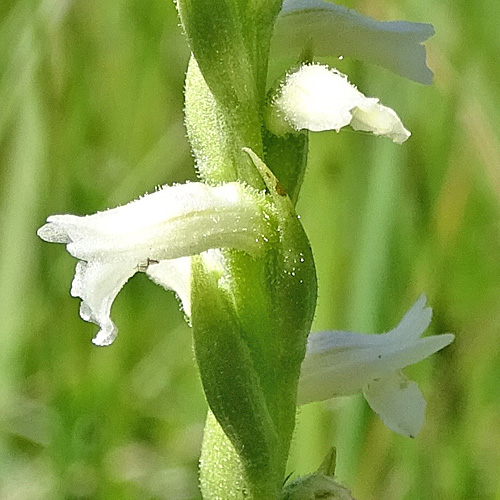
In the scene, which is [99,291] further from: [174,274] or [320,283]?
[320,283]

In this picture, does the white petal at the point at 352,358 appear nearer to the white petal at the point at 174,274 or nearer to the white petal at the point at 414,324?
the white petal at the point at 414,324

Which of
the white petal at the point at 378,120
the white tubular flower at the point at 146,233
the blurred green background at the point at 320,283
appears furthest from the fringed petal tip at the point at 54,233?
the blurred green background at the point at 320,283

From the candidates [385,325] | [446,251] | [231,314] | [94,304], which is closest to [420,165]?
[446,251]

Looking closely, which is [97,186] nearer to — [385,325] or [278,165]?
[385,325]

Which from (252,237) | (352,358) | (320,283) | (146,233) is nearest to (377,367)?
(352,358)

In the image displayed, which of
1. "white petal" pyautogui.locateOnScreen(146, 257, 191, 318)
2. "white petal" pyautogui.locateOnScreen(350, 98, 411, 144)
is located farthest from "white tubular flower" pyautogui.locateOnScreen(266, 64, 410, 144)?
"white petal" pyautogui.locateOnScreen(146, 257, 191, 318)

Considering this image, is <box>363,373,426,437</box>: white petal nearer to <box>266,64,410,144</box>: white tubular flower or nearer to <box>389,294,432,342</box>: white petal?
<box>389,294,432,342</box>: white petal
